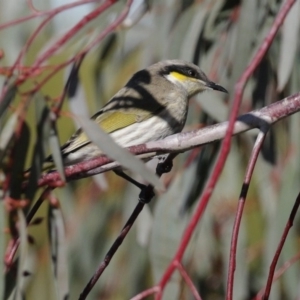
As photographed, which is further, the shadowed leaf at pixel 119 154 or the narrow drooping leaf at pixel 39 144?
the narrow drooping leaf at pixel 39 144

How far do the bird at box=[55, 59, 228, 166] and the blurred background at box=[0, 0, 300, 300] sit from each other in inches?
2.0

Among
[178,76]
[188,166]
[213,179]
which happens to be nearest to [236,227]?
[213,179]

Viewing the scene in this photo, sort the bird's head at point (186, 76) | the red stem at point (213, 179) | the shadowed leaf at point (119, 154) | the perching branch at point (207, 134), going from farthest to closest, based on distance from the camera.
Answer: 1. the bird's head at point (186, 76)
2. the perching branch at point (207, 134)
3. the shadowed leaf at point (119, 154)
4. the red stem at point (213, 179)

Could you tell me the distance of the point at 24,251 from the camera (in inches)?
64.1

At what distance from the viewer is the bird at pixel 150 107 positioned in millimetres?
2637

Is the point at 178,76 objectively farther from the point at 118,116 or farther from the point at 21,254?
the point at 21,254

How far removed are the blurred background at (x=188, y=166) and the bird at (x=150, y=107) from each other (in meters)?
0.05

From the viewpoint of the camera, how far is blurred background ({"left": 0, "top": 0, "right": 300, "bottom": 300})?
2613mm

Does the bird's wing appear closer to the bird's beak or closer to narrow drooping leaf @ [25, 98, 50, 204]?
the bird's beak

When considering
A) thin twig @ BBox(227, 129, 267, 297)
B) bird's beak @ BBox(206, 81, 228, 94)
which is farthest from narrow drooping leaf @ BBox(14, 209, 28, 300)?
bird's beak @ BBox(206, 81, 228, 94)

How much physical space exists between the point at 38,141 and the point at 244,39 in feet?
3.01

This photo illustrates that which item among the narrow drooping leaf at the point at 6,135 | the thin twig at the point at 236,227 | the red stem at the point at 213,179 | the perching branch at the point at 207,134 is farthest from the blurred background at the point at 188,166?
the red stem at the point at 213,179

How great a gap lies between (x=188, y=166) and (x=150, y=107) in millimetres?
291

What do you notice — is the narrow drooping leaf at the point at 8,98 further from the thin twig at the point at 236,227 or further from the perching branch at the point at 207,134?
the thin twig at the point at 236,227
